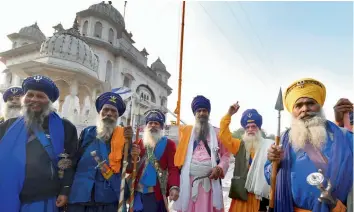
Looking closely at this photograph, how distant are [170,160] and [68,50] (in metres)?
14.9

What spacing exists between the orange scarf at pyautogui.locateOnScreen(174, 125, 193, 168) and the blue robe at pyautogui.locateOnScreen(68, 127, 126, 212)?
1.01m

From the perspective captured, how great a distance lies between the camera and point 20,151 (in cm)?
274

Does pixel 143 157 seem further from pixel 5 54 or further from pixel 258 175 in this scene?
pixel 5 54

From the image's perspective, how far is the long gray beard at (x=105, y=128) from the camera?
3350 millimetres

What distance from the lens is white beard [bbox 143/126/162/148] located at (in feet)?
13.2

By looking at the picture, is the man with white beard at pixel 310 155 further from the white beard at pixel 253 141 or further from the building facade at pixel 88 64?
the building facade at pixel 88 64

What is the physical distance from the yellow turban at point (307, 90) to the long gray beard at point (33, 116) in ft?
9.01

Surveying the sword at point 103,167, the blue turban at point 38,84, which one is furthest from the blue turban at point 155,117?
the blue turban at point 38,84

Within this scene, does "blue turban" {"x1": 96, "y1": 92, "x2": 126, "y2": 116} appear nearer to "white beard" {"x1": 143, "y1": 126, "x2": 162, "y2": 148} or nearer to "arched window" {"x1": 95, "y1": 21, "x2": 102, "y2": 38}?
"white beard" {"x1": 143, "y1": 126, "x2": 162, "y2": 148}

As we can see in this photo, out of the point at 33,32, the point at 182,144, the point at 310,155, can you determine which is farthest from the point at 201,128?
the point at 33,32

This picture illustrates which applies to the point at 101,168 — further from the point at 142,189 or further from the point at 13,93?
the point at 13,93

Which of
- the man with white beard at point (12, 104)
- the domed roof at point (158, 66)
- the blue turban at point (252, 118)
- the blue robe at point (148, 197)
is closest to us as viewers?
the blue robe at point (148, 197)

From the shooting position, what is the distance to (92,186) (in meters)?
3.05

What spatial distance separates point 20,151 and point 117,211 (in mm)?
1264
